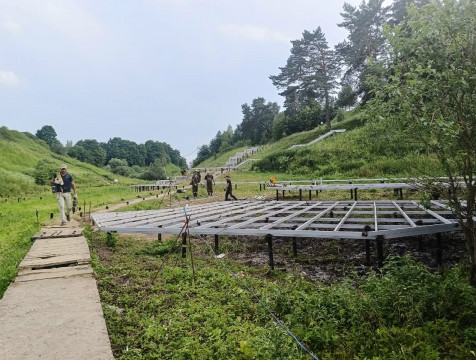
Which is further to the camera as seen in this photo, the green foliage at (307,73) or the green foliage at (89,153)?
the green foliage at (89,153)

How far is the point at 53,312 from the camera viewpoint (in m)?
4.55

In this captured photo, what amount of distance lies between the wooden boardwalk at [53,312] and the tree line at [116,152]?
6922 cm

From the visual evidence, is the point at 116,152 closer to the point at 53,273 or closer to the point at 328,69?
the point at 328,69

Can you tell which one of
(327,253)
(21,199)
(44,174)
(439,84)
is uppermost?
(44,174)

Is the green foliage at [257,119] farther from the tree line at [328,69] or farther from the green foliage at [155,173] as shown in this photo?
the green foliage at [155,173]

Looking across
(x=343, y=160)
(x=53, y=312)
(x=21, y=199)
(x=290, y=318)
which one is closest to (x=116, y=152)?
(x=21, y=199)

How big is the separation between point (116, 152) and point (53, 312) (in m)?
112

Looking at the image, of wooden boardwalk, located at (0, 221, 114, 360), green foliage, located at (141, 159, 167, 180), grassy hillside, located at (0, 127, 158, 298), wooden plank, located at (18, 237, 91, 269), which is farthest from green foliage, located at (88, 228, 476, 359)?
green foliage, located at (141, 159, 167, 180)

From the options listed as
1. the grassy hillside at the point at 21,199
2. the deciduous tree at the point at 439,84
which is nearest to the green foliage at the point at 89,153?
the grassy hillside at the point at 21,199

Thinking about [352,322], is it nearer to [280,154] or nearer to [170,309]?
[170,309]

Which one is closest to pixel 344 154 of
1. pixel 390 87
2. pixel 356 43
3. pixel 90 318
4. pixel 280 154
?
pixel 280 154

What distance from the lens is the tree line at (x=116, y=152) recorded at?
261 feet

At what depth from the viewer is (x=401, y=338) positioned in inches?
154

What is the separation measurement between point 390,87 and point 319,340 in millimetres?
3690
